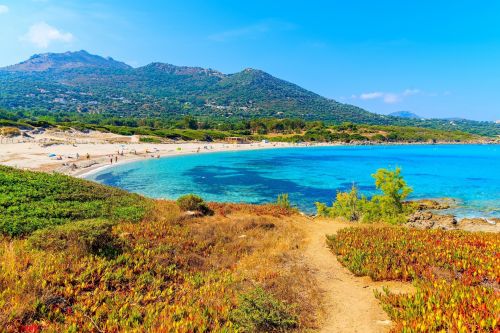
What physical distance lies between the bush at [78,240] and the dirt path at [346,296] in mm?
6697

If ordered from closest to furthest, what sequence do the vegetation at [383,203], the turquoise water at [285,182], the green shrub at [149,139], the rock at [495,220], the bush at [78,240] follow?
1. the bush at [78,240]
2. the vegetation at [383,203]
3. the rock at [495,220]
4. the turquoise water at [285,182]
5. the green shrub at [149,139]

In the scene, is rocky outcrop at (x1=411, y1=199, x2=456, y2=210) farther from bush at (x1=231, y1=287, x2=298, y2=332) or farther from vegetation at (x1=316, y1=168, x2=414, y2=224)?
bush at (x1=231, y1=287, x2=298, y2=332)

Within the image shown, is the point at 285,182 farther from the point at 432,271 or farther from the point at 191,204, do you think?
the point at 432,271

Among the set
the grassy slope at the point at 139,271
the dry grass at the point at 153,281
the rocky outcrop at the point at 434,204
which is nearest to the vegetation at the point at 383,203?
the rocky outcrop at the point at 434,204

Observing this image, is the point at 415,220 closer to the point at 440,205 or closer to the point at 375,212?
the point at 375,212

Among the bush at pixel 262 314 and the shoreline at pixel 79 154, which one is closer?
the bush at pixel 262 314

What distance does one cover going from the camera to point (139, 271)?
878 centimetres

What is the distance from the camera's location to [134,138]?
11169 cm

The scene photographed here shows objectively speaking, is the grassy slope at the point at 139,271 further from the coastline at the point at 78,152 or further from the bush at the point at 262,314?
the coastline at the point at 78,152

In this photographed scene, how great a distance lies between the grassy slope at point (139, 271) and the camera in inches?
242

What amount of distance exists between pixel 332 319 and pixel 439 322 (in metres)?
2.26

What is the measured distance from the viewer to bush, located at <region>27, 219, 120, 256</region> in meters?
8.84

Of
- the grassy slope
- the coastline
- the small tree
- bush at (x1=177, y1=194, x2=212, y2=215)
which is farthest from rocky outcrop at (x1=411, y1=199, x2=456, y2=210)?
the coastline

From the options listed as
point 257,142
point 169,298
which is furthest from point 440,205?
point 257,142
